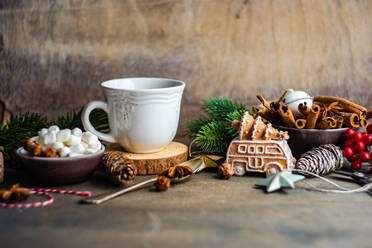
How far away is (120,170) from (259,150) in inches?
11.5

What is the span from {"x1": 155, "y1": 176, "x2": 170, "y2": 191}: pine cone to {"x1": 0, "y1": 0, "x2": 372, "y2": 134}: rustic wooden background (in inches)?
21.4

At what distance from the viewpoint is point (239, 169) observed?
86 centimetres

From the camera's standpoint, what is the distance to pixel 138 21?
124 cm

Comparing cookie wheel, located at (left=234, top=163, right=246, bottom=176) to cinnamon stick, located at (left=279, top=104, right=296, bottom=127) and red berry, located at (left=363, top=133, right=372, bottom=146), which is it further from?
red berry, located at (left=363, top=133, right=372, bottom=146)

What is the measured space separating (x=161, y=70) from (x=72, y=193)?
24.4 inches

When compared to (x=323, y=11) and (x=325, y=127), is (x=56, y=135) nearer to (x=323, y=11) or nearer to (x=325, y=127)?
(x=325, y=127)

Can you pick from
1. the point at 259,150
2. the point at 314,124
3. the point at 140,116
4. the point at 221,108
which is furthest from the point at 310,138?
the point at 140,116

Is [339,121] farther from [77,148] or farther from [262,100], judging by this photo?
[77,148]

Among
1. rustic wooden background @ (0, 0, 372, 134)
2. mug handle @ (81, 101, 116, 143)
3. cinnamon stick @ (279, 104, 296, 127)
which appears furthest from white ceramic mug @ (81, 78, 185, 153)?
rustic wooden background @ (0, 0, 372, 134)

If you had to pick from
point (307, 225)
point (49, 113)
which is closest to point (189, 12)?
point (49, 113)

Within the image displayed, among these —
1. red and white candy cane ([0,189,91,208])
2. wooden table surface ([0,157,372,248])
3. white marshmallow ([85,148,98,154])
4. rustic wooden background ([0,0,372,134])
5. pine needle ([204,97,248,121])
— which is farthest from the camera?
rustic wooden background ([0,0,372,134])

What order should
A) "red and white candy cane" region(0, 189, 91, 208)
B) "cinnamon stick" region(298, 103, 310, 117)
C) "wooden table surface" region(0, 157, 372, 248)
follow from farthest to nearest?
1. "cinnamon stick" region(298, 103, 310, 117)
2. "red and white candy cane" region(0, 189, 91, 208)
3. "wooden table surface" region(0, 157, 372, 248)

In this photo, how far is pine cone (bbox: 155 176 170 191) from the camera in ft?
2.51

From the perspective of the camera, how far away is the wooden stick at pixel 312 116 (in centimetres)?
87
